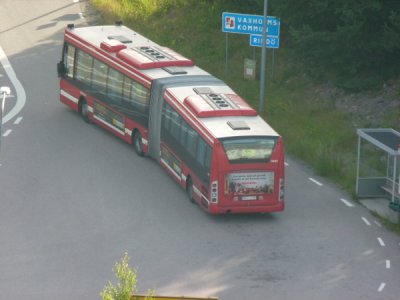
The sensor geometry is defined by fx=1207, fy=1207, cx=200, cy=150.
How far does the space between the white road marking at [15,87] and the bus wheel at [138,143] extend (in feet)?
18.3

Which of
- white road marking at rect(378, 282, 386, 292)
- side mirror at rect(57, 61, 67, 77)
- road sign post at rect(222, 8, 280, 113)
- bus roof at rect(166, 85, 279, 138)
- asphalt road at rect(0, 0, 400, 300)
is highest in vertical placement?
road sign post at rect(222, 8, 280, 113)

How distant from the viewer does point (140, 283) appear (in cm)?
2691

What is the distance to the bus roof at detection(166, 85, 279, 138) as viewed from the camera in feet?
102

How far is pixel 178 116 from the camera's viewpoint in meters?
33.6

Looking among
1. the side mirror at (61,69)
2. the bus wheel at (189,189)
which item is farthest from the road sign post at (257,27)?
the bus wheel at (189,189)

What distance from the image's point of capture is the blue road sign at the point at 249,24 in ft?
134

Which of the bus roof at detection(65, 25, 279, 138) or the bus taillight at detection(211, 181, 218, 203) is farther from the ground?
the bus roof at detection(65, 25, 279, 138)

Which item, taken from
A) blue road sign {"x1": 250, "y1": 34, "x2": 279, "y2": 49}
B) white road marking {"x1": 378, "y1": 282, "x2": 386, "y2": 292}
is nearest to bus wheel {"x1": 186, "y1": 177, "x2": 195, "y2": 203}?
white road marking {"x1": 378, "y1": 282, "x2": 386, "y2": 292}

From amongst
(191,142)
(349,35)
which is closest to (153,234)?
(191,142)

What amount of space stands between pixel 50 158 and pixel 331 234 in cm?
1002

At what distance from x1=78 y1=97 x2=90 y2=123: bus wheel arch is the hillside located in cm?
588

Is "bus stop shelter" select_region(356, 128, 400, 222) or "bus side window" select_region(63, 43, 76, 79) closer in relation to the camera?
"bus stop shelter" select_region(356, 128, 400, 222)

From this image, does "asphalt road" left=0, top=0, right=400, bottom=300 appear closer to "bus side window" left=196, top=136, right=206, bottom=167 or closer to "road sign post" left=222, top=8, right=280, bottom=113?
"bus side window" left=196, top=136, right=206, bottom=167

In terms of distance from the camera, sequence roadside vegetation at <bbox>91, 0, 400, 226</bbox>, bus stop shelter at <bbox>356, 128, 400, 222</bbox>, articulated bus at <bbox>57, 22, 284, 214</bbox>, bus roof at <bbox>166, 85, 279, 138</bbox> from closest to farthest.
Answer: articulated bus at <bbox>57, 22, 284, 214</bbox> → bus roof at <bbox>166, 85, 279, 138</bbox> → bus stop shelter at <bbox>356, 128, 400, 222</bbox> → roadside vegetation at <bbox>91, 0, 400, 226</bbox>
